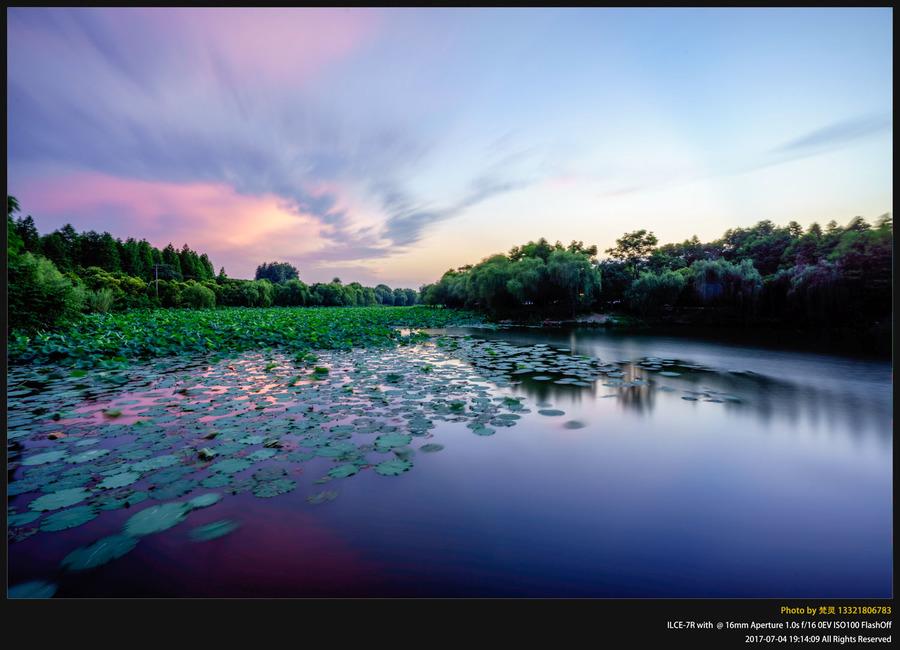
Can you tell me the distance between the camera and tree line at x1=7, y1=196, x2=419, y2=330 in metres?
10.7

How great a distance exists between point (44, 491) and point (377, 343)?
1085cm

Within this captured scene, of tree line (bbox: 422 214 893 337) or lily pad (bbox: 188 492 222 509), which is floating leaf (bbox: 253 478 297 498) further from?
tree line (bbox: 422 214 893 337)

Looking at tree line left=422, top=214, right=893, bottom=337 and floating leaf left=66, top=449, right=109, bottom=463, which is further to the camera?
tree line left=422, top=214, right=893, bottom=337

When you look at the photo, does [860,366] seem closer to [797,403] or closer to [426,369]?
[797,403]

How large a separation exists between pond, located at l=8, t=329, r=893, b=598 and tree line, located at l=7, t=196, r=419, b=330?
7754 millimetres

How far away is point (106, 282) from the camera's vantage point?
114ft

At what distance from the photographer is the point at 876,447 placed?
4.42 m

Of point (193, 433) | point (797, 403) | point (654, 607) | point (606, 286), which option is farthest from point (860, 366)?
point (606, 286)

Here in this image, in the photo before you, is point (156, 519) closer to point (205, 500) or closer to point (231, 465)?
point (205, 500)

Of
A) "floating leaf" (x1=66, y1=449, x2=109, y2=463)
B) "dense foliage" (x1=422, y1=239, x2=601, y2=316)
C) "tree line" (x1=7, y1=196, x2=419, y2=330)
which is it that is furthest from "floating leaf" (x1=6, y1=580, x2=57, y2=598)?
"dense foliage" (x1=422, y1=239, x2=601, y2=316)

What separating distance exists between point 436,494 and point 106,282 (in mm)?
47359

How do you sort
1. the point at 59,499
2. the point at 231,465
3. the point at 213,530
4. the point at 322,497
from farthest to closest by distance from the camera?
the point at 231,465
the point at 322,497
the point at 59,499
the point at 213,530

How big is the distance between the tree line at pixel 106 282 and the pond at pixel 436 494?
775cm

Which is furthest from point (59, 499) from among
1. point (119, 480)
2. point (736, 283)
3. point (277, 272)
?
point (277, 272)
